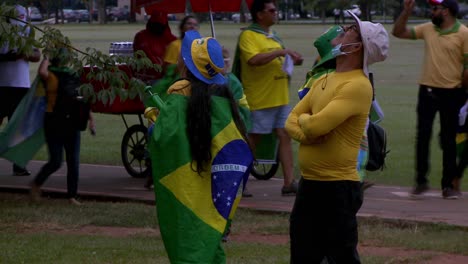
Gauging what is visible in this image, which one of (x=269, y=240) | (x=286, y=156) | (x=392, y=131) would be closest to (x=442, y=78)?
(x=286, y=156)

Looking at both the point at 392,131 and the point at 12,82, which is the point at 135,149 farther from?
the point at 392,131

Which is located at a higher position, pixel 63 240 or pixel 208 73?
pixel 208 73

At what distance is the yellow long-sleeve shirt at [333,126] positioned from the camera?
19.5 ft

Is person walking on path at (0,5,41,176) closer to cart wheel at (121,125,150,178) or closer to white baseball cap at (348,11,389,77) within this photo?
cart wheel at (121,125,150,178)

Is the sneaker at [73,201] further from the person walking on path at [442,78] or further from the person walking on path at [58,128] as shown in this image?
the person walking on path at [442,78]

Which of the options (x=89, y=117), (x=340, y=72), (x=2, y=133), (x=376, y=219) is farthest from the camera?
(x=2, y=133)

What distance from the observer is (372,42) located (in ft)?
20.0

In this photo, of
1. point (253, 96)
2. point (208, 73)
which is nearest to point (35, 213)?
point (253, 96)

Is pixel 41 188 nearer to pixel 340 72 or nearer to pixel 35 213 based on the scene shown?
pixel 35 213

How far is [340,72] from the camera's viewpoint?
6.14 metres

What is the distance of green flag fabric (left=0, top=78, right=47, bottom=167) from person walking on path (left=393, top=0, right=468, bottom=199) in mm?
3697

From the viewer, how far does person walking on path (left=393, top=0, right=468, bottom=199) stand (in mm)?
10531

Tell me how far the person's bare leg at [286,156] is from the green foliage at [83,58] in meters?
2.50

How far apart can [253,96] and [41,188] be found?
2458 mm
